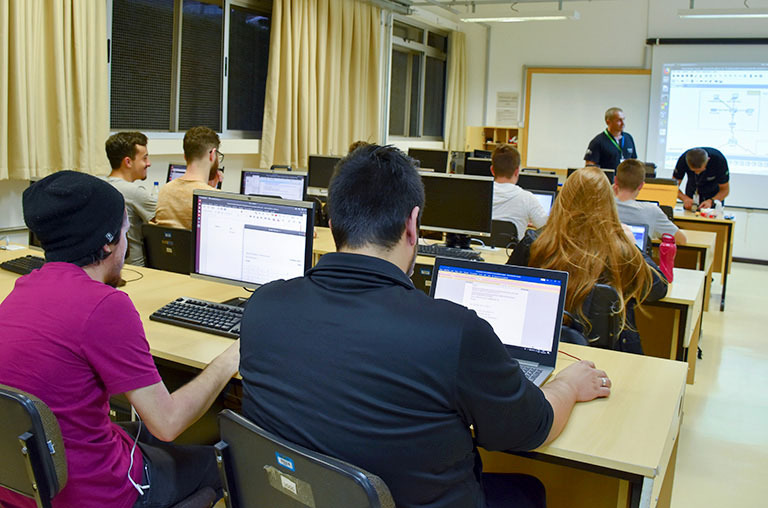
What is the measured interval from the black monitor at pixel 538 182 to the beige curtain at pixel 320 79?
2.50 meters

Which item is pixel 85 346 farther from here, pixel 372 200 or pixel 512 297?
pixel 512 297

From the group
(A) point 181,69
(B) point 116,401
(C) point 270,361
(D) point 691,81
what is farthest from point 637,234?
(D) point 691,81

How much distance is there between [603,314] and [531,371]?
33.9 inches

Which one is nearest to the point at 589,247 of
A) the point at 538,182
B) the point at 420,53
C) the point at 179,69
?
the point at 538,182

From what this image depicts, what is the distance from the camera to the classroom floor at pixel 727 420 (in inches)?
115

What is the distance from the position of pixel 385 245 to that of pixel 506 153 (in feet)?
11.4

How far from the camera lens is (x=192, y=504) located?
1.77 m

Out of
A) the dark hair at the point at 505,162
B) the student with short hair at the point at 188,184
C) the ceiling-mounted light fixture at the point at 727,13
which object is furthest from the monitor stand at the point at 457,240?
the ceiling-mounted light fixture at the point at 727,13

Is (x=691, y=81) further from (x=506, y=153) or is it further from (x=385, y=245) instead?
(x=385, y=245)

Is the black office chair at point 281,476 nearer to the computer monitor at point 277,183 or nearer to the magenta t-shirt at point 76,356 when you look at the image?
the magenta t-shirt at point 76,356

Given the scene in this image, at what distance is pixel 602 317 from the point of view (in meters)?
2.70

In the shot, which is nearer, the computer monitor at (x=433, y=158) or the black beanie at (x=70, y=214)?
the black beanie at (x=70, y=214)

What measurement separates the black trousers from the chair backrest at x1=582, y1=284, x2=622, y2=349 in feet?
4.79

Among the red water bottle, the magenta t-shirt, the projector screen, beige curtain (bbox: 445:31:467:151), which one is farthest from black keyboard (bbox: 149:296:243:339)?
beige curtain (bbox: 445:31:467:151)
